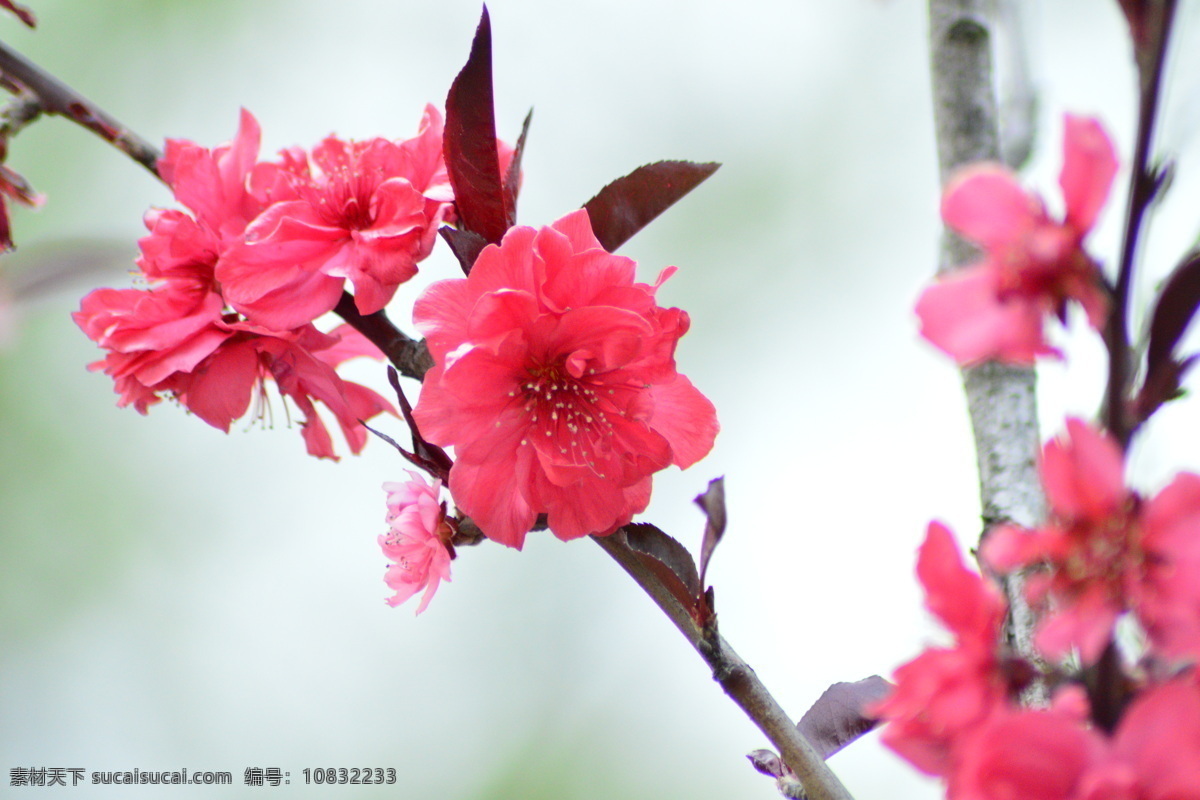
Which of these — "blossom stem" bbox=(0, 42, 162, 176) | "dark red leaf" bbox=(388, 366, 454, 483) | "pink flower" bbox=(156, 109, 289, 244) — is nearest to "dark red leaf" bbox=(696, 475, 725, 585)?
"dark red leaf" bbox=(388, 366, 454, 483)

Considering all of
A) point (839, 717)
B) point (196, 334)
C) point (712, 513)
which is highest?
point (196, 334)

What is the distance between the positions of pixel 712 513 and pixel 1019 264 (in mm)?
196

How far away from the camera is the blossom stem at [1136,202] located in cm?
25

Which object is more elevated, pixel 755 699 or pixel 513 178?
pixel 513 178

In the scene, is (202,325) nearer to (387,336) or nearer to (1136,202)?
(387,336)

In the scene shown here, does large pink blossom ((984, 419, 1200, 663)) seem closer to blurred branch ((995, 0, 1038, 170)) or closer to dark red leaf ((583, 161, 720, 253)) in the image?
dark red leaf ((583, 161, 720, 253))

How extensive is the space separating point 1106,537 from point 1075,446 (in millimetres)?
26

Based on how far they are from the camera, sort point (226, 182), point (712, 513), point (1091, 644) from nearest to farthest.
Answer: point (1091, 644)
point (712, 513)
point (226, 182)

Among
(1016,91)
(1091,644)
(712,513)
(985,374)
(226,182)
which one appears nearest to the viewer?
(1091,644)

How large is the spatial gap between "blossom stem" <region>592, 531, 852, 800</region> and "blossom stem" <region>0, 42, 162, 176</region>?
36 centimetres

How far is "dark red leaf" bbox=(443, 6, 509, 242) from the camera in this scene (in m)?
0.45

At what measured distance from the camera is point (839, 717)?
18.2 inches

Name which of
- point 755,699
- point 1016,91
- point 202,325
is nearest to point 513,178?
point 202,325

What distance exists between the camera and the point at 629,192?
0.49 meters
